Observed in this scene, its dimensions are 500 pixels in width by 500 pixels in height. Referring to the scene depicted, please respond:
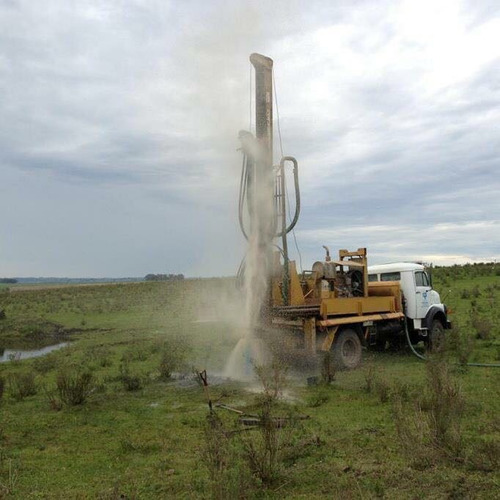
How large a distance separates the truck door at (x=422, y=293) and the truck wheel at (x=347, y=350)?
129 inches

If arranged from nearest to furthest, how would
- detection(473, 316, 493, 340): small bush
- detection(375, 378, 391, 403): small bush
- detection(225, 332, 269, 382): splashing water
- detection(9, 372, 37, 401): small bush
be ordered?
1. detection(375, 378, 391, 403): small bush
2. detection(9, 372, 37, 401): small bush
3. detection(225, 332, 269, 382): splashing water
4. detection(473, 316, 493, 340): small bush

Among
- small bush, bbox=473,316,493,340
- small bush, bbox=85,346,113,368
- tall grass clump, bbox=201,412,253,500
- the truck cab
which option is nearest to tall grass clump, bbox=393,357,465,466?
tall grass clump, bbox=201,412,253,500

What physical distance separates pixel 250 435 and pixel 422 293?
35.3 feet

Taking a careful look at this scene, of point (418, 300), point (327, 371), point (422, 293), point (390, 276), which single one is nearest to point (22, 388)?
point (327, 371)

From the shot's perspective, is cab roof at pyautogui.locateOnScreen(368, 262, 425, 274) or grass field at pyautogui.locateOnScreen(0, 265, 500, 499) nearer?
grass field at pyautogui.locateOnScreen(0, 265, 500, 499)

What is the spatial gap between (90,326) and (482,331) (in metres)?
20.6

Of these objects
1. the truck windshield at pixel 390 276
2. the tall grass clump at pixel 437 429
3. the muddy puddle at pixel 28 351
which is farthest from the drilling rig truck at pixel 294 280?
the muddy puddle at pixel 28 351

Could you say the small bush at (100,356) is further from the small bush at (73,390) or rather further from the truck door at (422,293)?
the truck door at (422,293)

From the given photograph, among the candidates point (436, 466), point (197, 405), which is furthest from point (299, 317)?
point (436, 466)

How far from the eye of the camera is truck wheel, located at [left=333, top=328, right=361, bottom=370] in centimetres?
1397

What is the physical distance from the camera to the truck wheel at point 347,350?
14.0m

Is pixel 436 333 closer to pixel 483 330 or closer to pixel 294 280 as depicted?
pixel 483 330

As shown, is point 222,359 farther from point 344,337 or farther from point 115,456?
point 115,456

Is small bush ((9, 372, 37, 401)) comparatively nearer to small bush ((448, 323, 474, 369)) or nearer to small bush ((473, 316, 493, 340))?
small bush ((448, 323, 474, 369))
